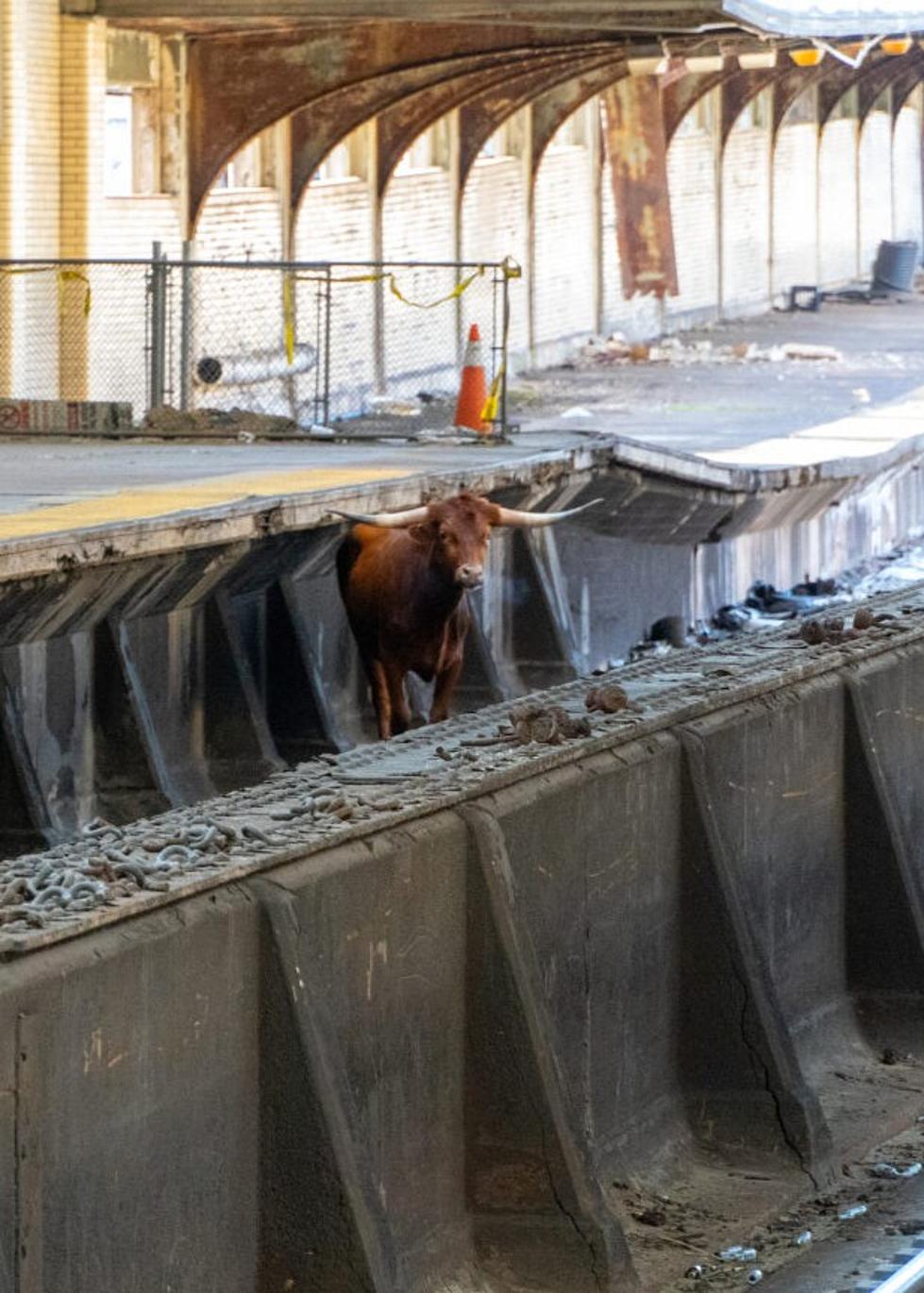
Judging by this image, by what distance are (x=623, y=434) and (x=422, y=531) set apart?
411 inches

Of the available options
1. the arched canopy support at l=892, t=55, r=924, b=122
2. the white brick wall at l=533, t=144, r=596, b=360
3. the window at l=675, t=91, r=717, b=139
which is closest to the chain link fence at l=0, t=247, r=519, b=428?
the white brick wall at l=533, t=144, r=596, b=360

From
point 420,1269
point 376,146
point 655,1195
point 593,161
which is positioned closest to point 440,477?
point 655,1195

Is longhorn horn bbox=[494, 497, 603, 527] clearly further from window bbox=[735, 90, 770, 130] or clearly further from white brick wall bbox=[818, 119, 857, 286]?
white brick wall bbox=[818, 119, 857, 286]

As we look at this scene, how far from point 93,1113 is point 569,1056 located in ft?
8.65

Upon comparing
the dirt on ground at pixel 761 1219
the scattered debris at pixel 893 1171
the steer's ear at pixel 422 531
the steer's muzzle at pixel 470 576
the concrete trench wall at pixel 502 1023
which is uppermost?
the steer's ear at pixel 422 531

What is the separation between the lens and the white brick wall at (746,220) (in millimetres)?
46969

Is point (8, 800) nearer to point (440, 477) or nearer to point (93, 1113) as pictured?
point (440, 477)

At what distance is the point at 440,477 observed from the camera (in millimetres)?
18641

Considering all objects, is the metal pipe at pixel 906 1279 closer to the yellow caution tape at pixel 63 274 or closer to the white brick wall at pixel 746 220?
the yellow caution tape at pixel 63 274

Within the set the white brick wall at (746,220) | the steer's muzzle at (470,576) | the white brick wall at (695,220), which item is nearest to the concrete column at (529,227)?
the white brick wall at (695,220)

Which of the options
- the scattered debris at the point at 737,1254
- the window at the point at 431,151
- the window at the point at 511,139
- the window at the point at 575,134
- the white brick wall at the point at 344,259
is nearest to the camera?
the scattered debris at the point at 737,1254

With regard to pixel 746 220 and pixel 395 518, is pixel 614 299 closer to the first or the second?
pixel 746 220

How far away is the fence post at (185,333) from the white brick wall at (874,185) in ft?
112

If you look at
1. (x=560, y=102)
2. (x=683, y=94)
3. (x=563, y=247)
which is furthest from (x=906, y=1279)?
(x=683, y=94)
